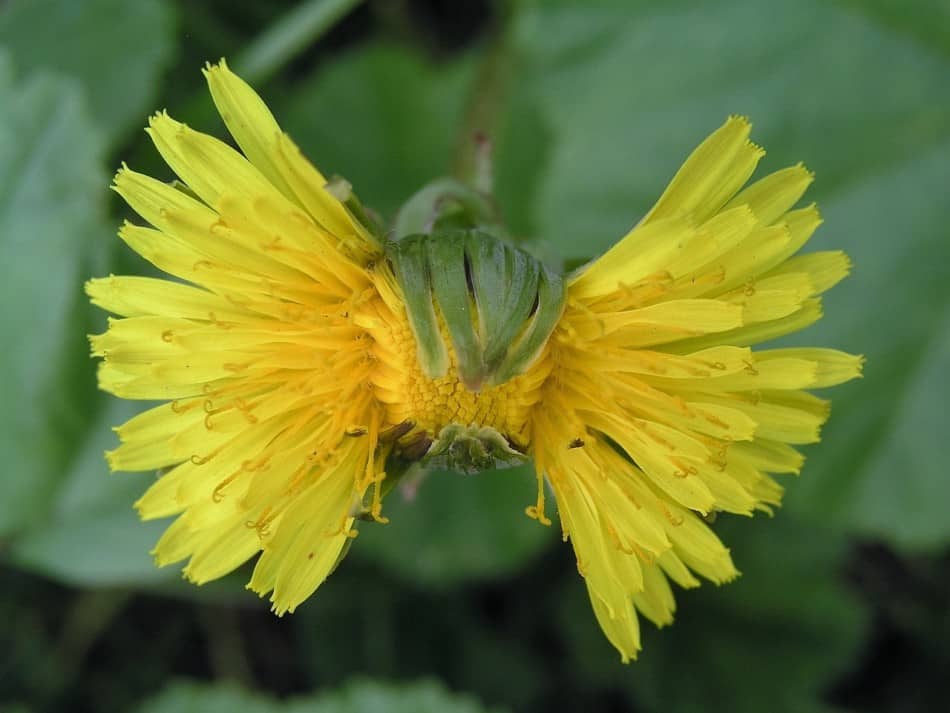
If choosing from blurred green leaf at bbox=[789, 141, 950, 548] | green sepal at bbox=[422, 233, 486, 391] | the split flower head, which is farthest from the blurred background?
green sepal at bbox=[422, 233, 486, 391]

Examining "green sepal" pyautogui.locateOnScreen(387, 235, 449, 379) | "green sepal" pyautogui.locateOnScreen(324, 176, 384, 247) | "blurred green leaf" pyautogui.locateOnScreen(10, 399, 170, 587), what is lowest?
"blurred green leaf" pyautogui.locateOnScreen(10, 399, 170, 587)

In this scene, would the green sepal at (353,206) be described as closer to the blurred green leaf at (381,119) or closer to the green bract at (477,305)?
the green bract at (477,305)

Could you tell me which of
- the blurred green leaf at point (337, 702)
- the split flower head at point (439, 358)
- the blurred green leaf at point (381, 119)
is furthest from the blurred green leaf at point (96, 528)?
the blurred green leaf at point (381, 119)

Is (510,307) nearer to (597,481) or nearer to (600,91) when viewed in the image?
(597,481)

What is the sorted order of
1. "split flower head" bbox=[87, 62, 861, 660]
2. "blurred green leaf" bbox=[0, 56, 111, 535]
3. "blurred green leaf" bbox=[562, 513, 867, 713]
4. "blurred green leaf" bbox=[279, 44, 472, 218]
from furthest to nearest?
1. "blurred green leaf" bbox=[279, 44, 472, 218]
2. "blurred green leaf" bbox=[562, 513, 867, 713]
3. "blurred green leaf" bbox=[0, 56, 111, 535]
4. "split flower head" bbox=[87, 62, 861, 660]

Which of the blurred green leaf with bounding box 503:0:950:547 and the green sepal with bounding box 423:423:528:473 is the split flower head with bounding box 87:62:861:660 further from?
the blurred green leaf with bounding box 503:0:950:547

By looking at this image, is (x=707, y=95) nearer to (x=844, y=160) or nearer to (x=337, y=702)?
(x=844, y=160)

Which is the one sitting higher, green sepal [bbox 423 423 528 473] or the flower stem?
the flower stem
